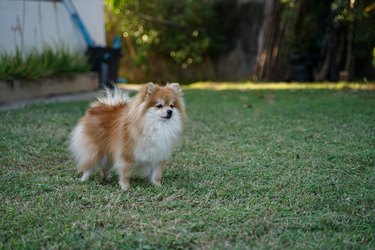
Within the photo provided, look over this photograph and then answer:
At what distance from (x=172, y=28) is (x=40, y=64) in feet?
18.7

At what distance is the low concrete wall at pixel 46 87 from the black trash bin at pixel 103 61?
29 centimetres

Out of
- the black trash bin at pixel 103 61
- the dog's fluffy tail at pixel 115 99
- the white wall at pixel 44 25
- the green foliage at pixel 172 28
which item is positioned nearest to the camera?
the dog's fluffy tail at pixel 115 99

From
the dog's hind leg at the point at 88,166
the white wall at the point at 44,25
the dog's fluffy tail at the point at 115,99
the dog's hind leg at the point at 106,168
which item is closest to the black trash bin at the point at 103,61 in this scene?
the white wall at the point at 44,25

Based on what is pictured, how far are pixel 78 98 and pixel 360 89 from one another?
4.69 metres

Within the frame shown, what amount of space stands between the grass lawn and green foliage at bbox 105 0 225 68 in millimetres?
6984

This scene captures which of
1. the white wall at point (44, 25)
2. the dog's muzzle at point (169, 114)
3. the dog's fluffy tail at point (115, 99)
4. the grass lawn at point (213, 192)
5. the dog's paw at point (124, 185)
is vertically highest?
the white wall at point (44, 25)

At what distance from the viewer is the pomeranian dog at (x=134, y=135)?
3.69m

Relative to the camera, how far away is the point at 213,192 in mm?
3580

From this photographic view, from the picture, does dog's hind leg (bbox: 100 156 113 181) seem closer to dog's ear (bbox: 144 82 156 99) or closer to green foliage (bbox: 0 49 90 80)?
dog's ear (bbox: 144 82 156 99)

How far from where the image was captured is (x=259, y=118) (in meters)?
6.45

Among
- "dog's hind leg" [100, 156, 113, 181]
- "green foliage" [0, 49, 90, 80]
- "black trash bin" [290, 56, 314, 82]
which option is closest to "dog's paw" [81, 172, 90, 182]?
"dog's hind leg" [100, 156, 113, 181]

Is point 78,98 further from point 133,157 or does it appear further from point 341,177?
point 341,177

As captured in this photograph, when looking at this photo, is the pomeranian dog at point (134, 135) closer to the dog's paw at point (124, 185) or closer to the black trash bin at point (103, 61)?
the dog's paw at point (124, 185)

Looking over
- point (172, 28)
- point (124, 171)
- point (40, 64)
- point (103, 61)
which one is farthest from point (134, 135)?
point (172, 28)
